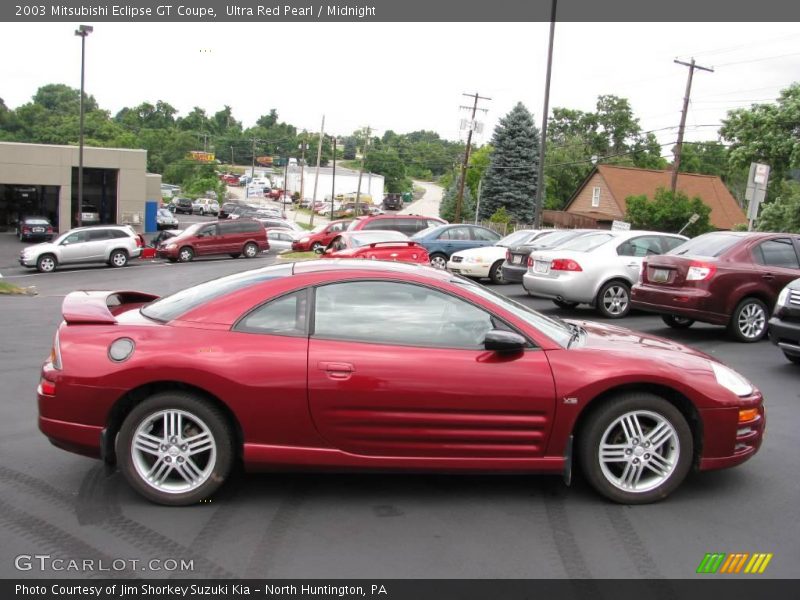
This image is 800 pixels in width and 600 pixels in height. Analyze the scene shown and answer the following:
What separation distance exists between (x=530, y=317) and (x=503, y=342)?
1.82 feet

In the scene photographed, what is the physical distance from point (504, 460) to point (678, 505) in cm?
113

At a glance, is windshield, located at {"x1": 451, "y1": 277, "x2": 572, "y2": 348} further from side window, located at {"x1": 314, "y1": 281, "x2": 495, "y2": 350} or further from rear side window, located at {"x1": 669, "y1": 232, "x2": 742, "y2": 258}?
rear side window, located at {"x1": 669, "y1": 232, "x2": 742, "y2": 258}

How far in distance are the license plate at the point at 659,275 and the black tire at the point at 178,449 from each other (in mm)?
7522

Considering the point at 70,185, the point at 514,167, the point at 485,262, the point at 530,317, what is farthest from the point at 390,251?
the point at 514,167

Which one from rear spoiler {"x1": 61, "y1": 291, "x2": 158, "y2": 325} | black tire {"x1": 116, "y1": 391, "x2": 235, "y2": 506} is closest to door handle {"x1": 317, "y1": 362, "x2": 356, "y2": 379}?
black tire {"x1": 116, "y1": 391, "x2": 235, "y2": 506}

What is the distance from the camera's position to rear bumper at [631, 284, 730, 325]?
32.2ft

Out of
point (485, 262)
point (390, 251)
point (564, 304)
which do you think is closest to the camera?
point (564, 304)

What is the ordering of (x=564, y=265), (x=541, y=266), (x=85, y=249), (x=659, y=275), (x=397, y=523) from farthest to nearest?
1. (x=85, y=249)
2. (x=541, y=266)
3. (x=564, y=265)
4. (x=659, y=275)
5. (x=397, y=523)

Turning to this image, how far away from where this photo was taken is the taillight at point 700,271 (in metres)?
9.84

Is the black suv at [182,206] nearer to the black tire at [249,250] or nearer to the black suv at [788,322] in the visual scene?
the black tire at [249,250]

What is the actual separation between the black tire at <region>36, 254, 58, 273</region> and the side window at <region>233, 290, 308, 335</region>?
27.1 meters

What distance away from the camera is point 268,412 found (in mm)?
4359

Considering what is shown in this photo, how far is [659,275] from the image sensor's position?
1034 centimetres

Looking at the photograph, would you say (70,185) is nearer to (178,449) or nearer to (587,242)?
(587,242)
